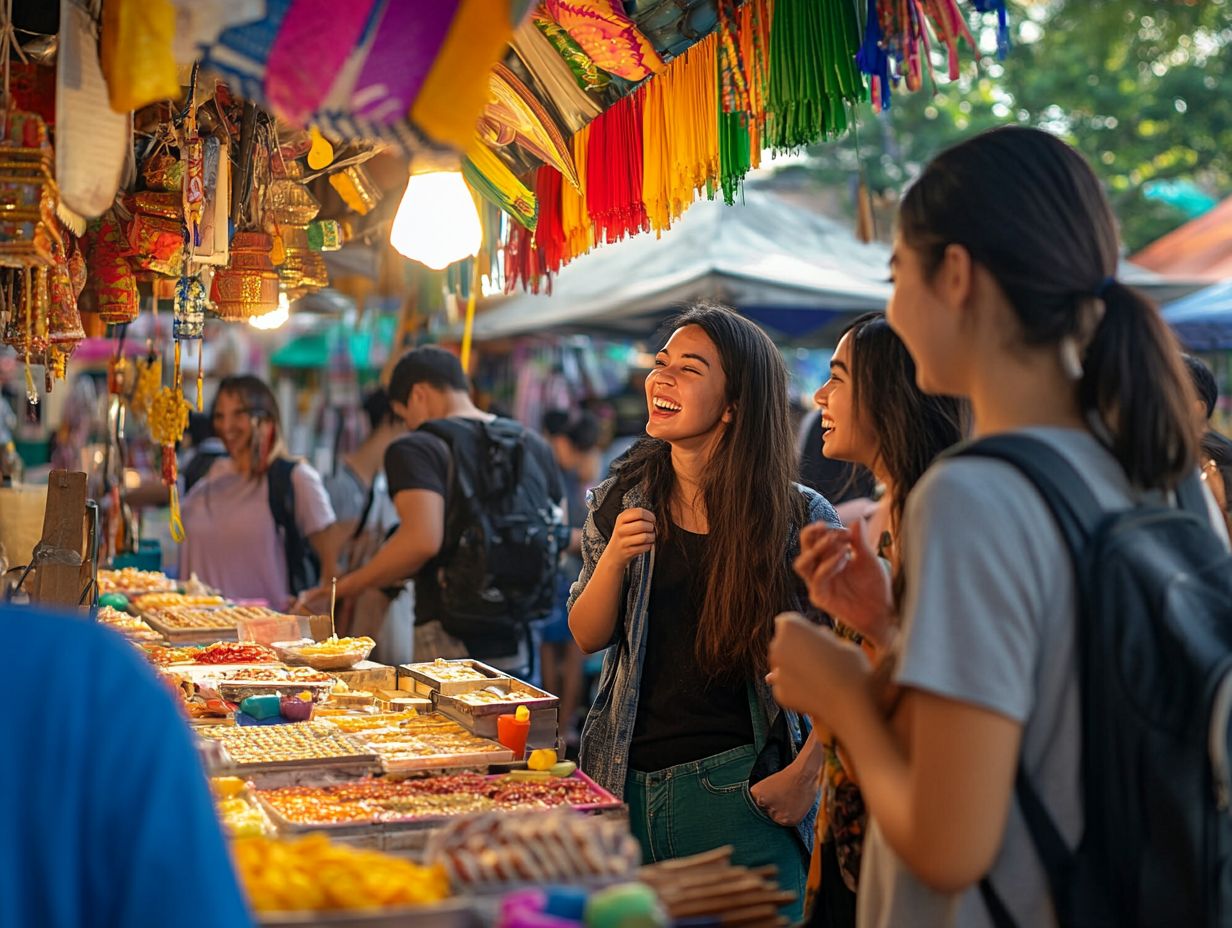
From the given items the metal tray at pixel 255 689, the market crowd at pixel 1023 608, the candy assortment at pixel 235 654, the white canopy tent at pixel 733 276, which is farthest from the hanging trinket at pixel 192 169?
the white canopy tent at pixel 733 276

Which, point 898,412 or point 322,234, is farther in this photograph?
point 322,234

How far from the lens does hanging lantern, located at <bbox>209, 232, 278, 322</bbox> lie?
393cm

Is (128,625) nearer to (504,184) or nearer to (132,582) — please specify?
(132,582)

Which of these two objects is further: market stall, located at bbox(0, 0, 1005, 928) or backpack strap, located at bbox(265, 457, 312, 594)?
backpack strap, located at bbox(265, 457, 312, 594)

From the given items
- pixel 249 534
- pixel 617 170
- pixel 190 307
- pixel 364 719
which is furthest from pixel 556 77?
pixel 249 534

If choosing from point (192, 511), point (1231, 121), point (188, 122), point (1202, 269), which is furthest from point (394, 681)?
point (1231, 121)

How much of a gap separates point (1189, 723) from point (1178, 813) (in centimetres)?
11

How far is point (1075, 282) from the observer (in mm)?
1661

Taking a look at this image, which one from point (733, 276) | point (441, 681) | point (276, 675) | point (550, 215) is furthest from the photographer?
point (733, 276)

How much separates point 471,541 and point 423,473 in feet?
1.12

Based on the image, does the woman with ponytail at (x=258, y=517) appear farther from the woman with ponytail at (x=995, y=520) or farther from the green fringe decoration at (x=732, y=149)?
the woman with ponytail at (x=995, y=520)

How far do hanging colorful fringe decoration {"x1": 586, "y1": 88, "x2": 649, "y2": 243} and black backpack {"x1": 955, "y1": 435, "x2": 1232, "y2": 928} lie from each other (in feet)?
6.11

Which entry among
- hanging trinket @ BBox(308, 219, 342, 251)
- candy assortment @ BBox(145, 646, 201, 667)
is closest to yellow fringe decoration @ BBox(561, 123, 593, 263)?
hanging trinket @ BBox(308, 219, 342, 251)

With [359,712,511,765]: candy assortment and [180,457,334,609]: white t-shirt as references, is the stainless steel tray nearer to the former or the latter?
[359,712,511,765]: candy assortment
